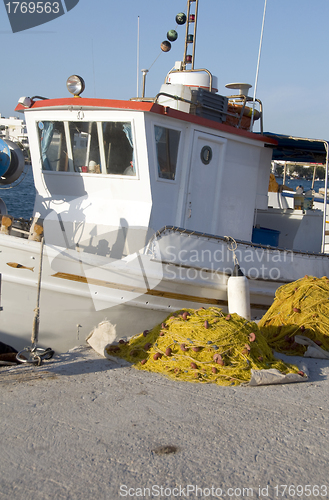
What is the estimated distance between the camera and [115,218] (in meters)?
5.86

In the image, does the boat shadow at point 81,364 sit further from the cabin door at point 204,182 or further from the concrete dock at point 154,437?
the cabin door at point 204,182

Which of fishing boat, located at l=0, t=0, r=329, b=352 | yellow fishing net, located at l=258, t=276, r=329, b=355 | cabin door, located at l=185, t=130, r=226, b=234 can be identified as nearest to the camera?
yellow fishing net, located at l=258, t=276, r=329, b=355

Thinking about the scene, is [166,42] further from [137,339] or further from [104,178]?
[137,339]

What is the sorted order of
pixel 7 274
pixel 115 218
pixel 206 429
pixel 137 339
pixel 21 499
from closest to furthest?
pixel 21 499, pixel 206 429, pixel 137 339, pixel 7 274, pixel 115 218

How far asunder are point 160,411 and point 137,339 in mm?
1262

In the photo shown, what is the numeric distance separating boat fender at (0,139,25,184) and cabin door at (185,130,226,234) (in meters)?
2.25

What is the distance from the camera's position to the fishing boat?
15.6 ft

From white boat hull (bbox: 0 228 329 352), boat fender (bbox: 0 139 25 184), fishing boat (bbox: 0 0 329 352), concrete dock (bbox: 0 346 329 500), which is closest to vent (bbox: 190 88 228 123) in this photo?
fishing boat (bbox: 0 0 329 352)

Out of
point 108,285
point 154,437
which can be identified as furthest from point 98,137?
point 154,437

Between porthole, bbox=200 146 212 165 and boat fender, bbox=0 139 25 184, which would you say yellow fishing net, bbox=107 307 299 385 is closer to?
porthole, bbox=200 146 212 165

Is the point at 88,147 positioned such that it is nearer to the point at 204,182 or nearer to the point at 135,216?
the point at 135,216

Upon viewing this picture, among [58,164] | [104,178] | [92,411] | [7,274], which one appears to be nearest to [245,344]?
[92,411]

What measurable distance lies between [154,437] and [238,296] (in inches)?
111

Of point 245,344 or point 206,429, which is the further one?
point 245,344
